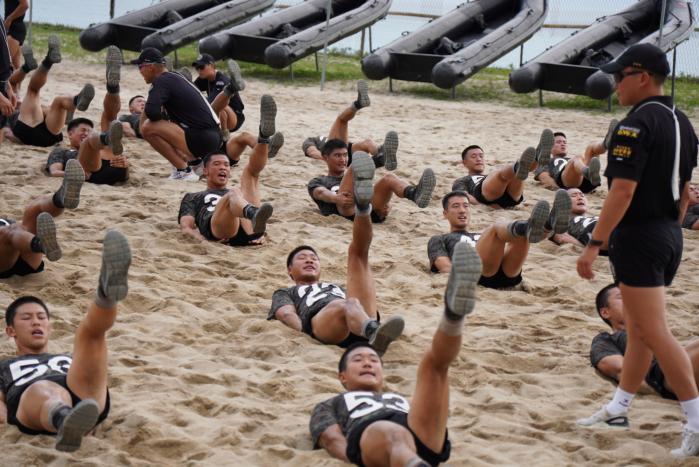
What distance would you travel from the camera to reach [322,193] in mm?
8547

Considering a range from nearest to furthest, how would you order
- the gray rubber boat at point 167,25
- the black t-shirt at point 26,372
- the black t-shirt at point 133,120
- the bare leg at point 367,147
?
1. the black t-shirt at point 26,372
2. the bare leg at point 367,147
3. the black t-shirt at point 133,120
4. the gray rubber boat at point 167,25

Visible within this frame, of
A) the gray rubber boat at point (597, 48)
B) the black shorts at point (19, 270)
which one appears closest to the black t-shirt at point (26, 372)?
the black shorts at point (19, 270)

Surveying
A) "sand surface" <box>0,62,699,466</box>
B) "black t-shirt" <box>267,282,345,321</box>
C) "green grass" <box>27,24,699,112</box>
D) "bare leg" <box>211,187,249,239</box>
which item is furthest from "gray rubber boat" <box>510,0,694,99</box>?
"black t-shirt" <box>267,282,345,321</box>

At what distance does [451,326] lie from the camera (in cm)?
386

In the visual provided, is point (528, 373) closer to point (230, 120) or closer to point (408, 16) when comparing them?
point (230, 120)

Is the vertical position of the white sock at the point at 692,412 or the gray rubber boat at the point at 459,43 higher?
the gray rubber boat at the point at 459,43

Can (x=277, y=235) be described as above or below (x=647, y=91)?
below

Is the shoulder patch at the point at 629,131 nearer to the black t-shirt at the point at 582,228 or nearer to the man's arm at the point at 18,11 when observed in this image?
the black t-shirt at the point at 582,228

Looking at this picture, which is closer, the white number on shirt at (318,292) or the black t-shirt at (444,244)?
the white number on shirt at (318,292)

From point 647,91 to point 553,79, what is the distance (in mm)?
10421

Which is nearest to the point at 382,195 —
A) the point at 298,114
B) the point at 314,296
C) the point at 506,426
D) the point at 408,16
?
the point at 314,296

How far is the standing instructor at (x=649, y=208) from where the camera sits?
421cm

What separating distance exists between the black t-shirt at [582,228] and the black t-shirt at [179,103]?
3.35 m

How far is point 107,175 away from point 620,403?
566cm
